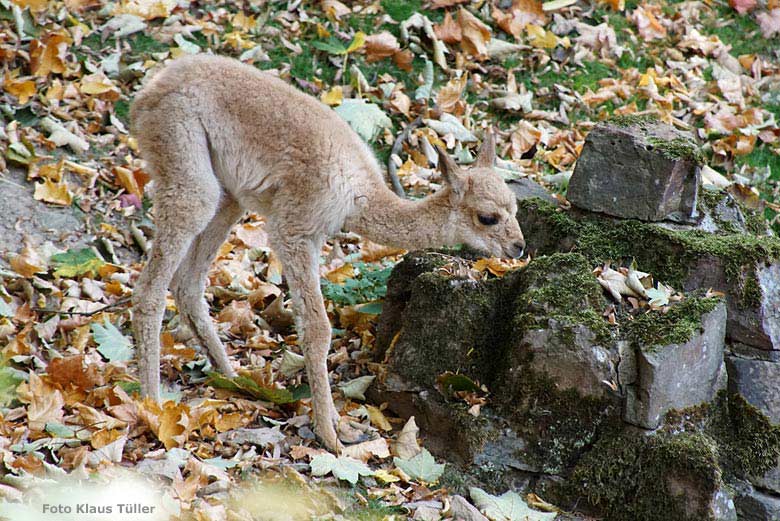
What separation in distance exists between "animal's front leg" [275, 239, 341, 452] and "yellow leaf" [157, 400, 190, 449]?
2.83 feet

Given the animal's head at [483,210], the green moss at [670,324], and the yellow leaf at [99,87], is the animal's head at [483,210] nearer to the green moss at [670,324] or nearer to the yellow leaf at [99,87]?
the green moss at [670,324]

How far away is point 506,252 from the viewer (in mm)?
6445

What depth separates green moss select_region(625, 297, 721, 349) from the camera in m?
5.76

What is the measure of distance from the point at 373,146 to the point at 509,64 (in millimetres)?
2250

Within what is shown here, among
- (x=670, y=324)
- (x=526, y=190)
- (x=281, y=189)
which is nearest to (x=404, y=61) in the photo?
(x=526, y=190)

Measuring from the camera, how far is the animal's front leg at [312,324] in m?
6.23

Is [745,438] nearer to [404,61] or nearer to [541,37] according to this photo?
[404,61]

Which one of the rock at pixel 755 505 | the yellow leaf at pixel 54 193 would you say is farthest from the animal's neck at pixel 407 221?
the yellow leaf at pixel 54 193

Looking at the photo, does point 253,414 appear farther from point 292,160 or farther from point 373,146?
point 373,146

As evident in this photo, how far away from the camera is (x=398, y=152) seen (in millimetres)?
9773

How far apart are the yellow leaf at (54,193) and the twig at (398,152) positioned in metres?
2.93

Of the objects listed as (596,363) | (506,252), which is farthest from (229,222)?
(596,363)

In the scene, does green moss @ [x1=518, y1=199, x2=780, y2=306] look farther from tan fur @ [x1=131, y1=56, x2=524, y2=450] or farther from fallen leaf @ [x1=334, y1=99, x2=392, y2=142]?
fallen leaf @ [x1=334, y1=99, x2=392, y2=142]

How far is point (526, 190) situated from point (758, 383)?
238 cm
